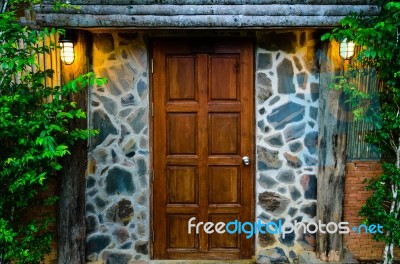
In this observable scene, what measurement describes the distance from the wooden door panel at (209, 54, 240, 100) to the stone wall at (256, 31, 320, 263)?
0.87 feet

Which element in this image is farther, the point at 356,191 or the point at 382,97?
the point at 356,191

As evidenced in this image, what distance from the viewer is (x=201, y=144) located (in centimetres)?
474

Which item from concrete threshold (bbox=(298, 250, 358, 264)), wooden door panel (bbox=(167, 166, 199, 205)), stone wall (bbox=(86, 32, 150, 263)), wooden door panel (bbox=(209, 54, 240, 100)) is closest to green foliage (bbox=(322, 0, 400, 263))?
concrete threshold (bbox=(298, 250, 358, 264))

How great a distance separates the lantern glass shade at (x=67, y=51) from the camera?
4.31m

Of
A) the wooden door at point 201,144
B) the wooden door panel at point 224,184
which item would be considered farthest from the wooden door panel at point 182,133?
the wooden door panel at point 224,184

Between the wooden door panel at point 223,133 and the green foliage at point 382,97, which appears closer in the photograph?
the green foliage at point 382,97

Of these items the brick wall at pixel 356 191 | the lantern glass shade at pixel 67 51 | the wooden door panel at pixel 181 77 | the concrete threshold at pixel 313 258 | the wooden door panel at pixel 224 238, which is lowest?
the concrete threshold at pixel 313 258

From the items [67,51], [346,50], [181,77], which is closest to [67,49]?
[67,51]

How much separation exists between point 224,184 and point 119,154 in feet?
4.20

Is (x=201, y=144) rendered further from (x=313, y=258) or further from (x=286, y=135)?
(x=313, y=258)

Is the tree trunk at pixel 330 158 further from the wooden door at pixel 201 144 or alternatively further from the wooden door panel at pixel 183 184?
the wooden door panel at pixel 183 184

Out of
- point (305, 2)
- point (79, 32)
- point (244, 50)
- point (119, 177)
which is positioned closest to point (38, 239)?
point (119, 177)

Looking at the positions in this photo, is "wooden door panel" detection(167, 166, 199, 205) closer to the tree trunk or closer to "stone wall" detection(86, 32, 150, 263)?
"stone wall" detection(86, 32, 150, 263)

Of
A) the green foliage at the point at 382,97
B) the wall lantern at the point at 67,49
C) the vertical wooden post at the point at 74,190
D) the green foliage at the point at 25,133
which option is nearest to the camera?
the green foliage at the point at 25,133
